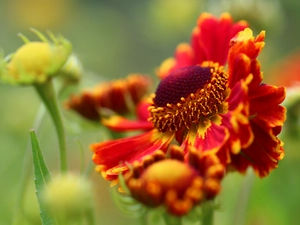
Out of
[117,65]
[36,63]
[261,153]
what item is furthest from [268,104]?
[117,65]

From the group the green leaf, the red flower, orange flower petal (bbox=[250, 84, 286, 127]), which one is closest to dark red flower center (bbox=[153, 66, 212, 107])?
the red flower

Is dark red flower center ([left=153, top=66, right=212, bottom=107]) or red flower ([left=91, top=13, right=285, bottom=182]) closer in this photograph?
red flower ([left=91, top=13, right=285, bottom=182])

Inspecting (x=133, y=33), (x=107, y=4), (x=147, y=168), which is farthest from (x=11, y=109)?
(x=107, y=4)

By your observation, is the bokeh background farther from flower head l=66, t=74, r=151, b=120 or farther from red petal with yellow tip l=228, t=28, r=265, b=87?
red petal with yellow tip l=228, t=28, r=265, b=87

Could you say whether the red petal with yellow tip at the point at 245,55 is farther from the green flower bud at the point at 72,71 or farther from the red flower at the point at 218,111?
the green flower bud at the point at 72,71

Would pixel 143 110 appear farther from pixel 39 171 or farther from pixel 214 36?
pixel 39 171

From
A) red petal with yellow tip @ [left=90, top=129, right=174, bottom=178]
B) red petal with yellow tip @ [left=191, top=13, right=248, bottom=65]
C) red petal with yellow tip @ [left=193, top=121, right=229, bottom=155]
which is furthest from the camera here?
red petal with yellow tip @ [left=191, top=13, right=248, bottom=65]

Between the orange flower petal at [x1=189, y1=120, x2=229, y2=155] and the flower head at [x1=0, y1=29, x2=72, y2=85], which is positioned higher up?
the flower head at [x1=0, y1=29, x2=72, y2=85]
